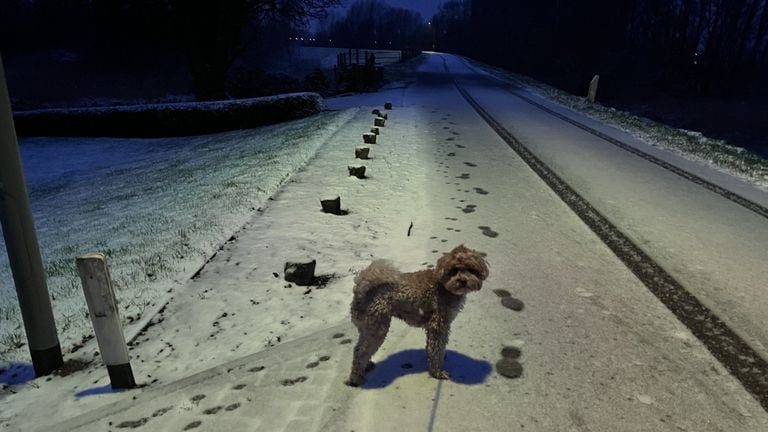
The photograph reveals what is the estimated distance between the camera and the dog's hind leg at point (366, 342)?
3.13 m

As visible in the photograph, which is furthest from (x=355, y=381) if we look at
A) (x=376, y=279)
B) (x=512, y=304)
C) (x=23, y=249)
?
(x=23, y=249)

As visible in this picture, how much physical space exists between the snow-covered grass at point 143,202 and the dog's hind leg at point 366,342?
2567 mm

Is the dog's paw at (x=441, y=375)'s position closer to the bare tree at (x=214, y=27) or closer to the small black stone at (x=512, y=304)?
the small black stone at (x=512, y=304)

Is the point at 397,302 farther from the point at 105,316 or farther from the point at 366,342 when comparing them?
the point at 105,316

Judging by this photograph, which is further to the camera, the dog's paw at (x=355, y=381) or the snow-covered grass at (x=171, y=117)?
the snow-covered grass at (x=171, y=117)

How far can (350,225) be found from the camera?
6477 millimetres

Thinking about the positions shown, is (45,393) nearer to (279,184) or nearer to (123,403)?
(123,403)

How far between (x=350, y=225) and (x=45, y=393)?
385 cm

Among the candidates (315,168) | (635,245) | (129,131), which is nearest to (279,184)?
(315,168)

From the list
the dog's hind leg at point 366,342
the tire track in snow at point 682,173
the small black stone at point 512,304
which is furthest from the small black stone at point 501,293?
the tire track in snow at point 682,173

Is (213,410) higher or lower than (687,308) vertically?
lower

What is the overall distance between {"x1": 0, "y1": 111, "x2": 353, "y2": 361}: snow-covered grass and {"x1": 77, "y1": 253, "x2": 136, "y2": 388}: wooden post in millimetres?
1090

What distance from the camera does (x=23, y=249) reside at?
11.2ft

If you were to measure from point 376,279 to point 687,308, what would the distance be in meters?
3.09
